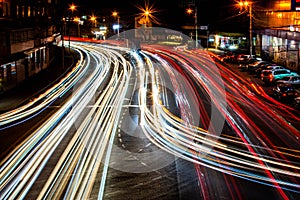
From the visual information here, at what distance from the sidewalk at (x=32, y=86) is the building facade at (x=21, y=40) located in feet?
2.36

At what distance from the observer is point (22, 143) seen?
20.8 meters

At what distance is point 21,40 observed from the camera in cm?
4350

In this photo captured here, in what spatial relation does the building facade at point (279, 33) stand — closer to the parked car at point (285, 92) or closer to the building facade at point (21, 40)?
the parked car at point (285, 92)

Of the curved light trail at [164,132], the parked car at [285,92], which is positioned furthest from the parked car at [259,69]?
the parked car at [285,92]

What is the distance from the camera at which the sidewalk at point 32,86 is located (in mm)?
32250

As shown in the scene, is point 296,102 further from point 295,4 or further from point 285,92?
point 295,4

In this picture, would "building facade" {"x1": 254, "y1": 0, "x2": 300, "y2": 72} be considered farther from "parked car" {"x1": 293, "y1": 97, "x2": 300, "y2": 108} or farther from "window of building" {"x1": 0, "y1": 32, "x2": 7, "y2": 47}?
"window of building" {"x1": 0, "y1": 32, "x2": 7, "y2": 47}

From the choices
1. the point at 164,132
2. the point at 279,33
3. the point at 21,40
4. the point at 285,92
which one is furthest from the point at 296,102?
the point at 21,40

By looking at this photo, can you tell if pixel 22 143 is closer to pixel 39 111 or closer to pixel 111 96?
pixel 39 111

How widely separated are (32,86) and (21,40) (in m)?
6.04

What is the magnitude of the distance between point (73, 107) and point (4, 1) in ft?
51.2

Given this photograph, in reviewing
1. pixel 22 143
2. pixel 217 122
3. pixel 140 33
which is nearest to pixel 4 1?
pixel 22 143

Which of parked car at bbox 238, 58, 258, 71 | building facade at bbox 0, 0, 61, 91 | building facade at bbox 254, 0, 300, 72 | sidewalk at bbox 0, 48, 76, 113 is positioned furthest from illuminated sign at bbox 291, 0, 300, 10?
building facade at bbox 0, 0, 61, 91

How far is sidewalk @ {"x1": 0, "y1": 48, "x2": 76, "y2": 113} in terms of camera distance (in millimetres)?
32250
